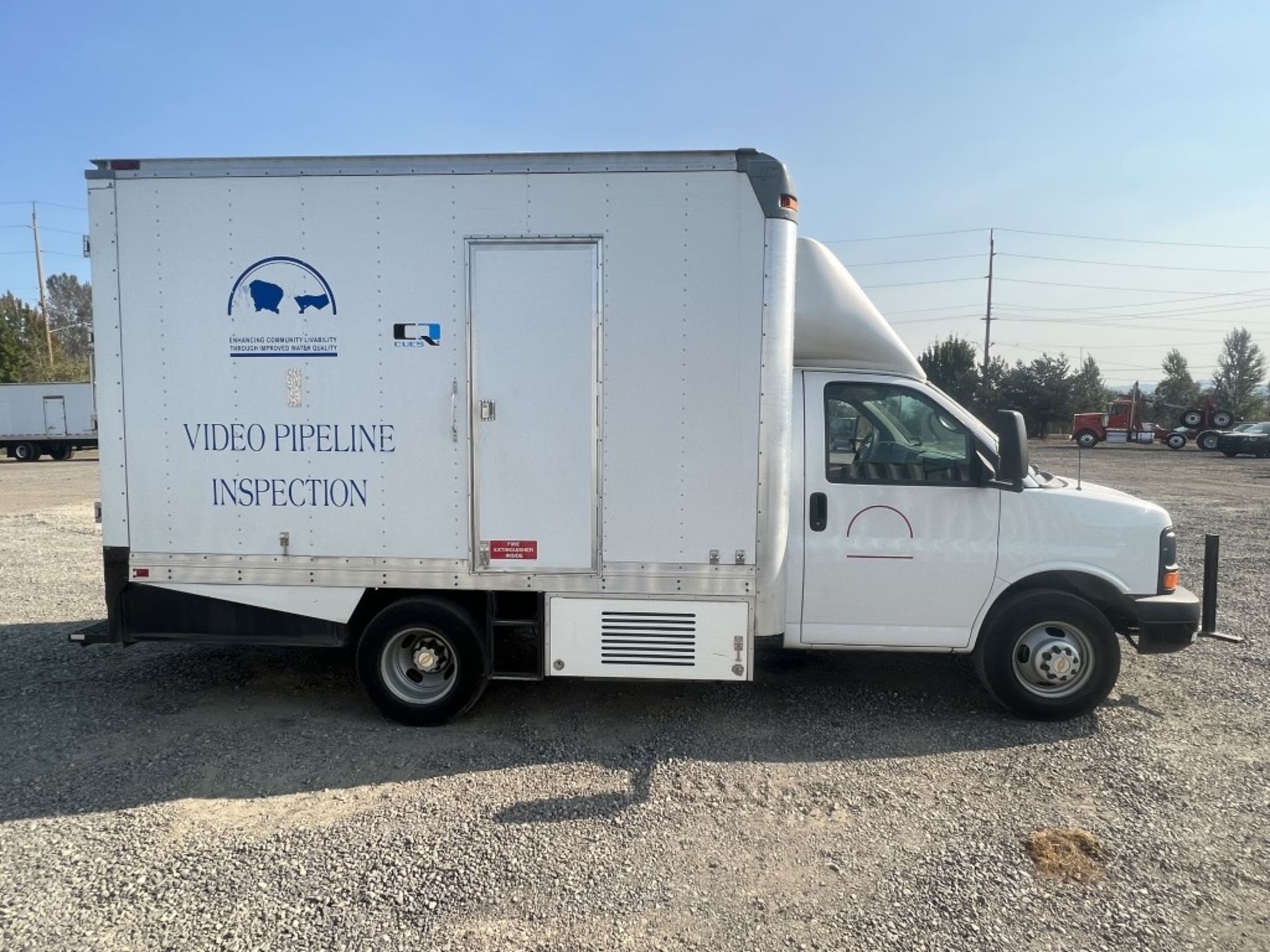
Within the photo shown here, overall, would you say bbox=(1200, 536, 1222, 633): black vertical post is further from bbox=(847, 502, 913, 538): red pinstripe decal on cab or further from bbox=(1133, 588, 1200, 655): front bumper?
bbox=(847, 502, 913, 538): red pinstripe decal on cab

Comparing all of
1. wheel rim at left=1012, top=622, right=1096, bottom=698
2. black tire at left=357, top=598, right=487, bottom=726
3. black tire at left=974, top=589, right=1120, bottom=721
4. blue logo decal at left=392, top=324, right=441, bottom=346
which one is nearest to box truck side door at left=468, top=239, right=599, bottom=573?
blue logo decal at left=392, top=324, right=441, bottom=346

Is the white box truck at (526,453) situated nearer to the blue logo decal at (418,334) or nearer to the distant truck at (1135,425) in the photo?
the blue logo decal at (418,334)

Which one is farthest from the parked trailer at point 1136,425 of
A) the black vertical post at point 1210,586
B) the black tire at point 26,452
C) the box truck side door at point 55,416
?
the black tire at point 26,452

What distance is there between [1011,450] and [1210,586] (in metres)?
2.03

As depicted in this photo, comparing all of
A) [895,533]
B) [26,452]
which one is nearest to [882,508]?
[895,533]

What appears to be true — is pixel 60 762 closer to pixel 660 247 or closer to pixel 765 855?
pixel 765 855

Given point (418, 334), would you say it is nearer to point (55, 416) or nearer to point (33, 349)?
point (55, 416)

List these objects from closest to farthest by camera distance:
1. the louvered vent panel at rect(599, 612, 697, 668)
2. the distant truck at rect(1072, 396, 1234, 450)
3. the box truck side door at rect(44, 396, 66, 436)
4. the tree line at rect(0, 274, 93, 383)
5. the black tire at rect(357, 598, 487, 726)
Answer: the louvered vent panel at rect(599, 612, 697, 668) < the black tire at rect(357, 598, 487, 726) < the box truck side door at rect(44, 396, 66, 436) < the distant truck at rect(1072, 396, 1234, 450) < the tree line at rect(0, 274, 93, 383)

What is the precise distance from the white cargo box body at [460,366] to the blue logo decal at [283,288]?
0.4 inches

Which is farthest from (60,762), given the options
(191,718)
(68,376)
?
(68,376)

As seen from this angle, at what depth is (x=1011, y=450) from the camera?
13.9ft

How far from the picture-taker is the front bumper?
4395mm

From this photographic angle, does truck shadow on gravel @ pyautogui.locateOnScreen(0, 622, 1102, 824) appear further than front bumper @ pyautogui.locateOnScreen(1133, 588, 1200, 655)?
No

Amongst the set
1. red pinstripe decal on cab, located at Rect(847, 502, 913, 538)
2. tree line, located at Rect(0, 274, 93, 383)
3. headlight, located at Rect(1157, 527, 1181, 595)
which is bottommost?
headlight, located at Rect(1157, 527, 1181, 595)
